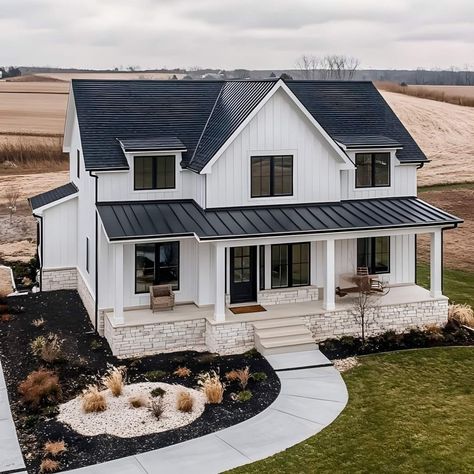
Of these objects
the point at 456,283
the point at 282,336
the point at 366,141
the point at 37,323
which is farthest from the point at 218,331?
the point at 456,283

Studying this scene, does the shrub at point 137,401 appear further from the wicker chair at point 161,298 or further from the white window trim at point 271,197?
the white window trim at point 271,197

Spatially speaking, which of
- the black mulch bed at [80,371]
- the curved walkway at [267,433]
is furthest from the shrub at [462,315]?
the black mulch bed at [80,371]

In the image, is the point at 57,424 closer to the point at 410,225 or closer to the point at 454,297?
the point at 410,225

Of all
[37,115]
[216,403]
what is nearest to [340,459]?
[216,403]

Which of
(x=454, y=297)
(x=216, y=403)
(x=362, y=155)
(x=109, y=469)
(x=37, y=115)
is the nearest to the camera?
(x=109, y=469)

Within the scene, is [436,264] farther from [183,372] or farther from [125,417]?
[125,417]

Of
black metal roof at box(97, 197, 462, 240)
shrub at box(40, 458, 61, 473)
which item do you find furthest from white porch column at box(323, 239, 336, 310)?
shrub at box(40, 458, 61, 473)

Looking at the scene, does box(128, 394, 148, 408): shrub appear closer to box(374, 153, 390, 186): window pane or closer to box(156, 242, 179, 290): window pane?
box(156, 242, 179, 290): window pane
